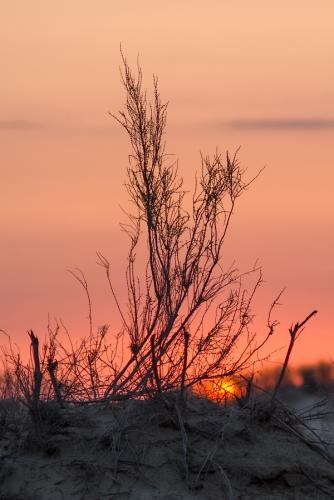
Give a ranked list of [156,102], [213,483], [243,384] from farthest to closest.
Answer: [156,102] < [243,384] < [213,483]

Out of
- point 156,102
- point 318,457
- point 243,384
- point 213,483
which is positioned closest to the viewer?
point 213,483

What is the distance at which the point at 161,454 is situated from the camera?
32.3 feet

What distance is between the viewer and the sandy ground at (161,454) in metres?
9.49

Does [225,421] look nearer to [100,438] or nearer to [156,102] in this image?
[100,438]

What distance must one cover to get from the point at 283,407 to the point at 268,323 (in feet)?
3.56

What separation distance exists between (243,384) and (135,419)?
1.42 metres

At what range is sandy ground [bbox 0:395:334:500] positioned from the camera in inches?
374

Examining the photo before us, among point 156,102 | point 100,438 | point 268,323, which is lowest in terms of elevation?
point 100,438

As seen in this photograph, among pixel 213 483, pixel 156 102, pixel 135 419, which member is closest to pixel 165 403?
pixel 135 419

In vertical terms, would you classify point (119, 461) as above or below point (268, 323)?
below

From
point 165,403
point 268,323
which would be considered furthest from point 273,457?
point 268,323

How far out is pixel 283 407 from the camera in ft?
35.3

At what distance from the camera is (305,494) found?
9.73 metres

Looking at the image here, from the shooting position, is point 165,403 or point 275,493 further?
point 165,403
